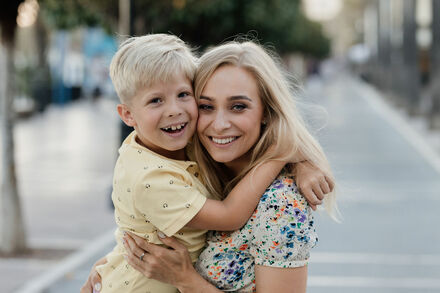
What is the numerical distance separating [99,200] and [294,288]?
990cm

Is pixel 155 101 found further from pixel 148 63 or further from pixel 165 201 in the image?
pixel 165 201

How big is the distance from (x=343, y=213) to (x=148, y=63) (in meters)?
8.67

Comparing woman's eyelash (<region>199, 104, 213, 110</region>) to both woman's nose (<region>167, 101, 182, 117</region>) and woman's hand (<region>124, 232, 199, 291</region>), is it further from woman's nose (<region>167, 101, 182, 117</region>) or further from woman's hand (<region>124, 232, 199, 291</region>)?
woman's hand (<region>124, 232, 199, 291</region>)

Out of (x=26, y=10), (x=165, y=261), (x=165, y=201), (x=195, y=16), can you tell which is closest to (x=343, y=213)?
(x=26, y=10)

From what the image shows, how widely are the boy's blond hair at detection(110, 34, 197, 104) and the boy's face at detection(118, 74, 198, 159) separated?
3 cm

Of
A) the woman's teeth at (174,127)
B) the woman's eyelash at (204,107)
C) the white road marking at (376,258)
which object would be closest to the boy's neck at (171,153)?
the woman's teeth at (174,127)

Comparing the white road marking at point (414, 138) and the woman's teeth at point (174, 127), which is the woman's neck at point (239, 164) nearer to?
the woman's teeth at point (174, 127)

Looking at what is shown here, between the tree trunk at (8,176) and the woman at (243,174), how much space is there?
240 inches

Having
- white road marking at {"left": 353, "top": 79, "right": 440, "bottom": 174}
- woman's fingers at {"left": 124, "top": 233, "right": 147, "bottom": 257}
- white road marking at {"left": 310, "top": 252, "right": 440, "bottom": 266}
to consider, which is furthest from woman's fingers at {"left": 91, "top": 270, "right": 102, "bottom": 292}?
white road marking at {"left": 353, "top": 79, "right": 440, "bottom": 174}

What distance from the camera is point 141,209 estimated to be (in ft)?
8.34

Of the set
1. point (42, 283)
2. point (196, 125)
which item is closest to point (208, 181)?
point (196, 125)

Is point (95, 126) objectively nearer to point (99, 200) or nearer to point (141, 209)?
point (99, 200)

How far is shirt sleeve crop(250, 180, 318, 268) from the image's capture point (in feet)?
8.11

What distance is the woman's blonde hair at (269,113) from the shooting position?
2.62 m
